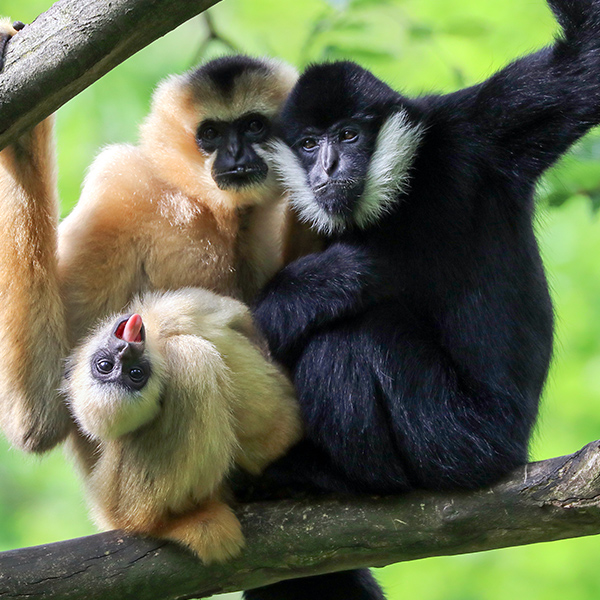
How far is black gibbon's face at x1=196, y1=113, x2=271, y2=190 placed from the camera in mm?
4355

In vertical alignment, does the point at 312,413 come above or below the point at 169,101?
below

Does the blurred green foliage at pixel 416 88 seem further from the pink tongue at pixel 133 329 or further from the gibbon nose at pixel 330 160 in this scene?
the pink tongue at pixel 133 329

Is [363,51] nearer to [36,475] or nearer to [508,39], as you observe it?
[508,39]

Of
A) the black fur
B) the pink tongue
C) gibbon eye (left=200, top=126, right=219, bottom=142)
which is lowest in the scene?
the pink tongue

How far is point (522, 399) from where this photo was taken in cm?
389

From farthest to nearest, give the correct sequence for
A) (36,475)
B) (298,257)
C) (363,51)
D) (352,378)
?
(36,475) → (363,51) → (298,257) → (352,378)

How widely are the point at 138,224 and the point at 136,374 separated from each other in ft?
3.46

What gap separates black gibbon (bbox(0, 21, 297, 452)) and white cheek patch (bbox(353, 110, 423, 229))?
708 millimetres

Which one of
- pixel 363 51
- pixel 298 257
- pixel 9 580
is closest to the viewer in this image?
pixel 9 580

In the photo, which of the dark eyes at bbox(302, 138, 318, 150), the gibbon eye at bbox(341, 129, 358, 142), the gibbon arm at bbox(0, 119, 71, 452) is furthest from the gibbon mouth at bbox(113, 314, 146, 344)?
the gibbon eye at bbox(341, 129, 358, 142)

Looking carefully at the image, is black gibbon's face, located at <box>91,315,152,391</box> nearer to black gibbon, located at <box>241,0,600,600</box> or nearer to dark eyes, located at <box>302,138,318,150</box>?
black gibbon, located at <box>241,0,600,600</box>

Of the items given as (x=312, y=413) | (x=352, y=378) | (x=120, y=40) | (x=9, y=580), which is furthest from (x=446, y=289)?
(x=9, y=580)

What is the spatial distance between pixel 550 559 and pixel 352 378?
493cm

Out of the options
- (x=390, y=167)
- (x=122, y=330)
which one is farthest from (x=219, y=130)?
(x=122, y=330)
